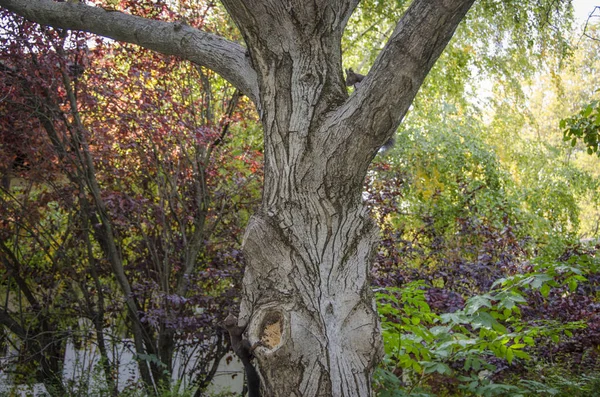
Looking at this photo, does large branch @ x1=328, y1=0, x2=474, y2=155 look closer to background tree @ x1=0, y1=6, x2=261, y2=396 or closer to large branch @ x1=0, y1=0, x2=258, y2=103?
large branch @ x1=0, y1=0, x2=258, y2=103

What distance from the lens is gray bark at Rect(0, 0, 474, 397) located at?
2.98m

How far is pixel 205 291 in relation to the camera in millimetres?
6414

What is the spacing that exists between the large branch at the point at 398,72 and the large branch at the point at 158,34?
63cm

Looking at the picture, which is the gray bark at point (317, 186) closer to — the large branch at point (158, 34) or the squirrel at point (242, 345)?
the squirrel at point (242, 345)

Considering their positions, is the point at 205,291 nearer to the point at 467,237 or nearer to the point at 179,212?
the point at 179,212

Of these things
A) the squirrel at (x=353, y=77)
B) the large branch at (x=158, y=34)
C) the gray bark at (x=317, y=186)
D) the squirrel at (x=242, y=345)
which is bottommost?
the squirrel at (x=242, y=345)

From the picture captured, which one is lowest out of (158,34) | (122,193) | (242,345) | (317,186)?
(242,345)

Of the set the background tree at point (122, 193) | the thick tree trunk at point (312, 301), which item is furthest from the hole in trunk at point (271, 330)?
the background tree at point (122, 193)

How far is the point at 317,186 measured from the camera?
3.15 meters

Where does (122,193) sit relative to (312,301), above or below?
above

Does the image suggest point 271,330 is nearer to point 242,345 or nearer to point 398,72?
point 242,345

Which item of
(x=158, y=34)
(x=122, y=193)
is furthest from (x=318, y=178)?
(x=122, y=193)

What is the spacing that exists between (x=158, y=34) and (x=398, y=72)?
148 cm

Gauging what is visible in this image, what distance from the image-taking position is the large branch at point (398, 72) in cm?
306
